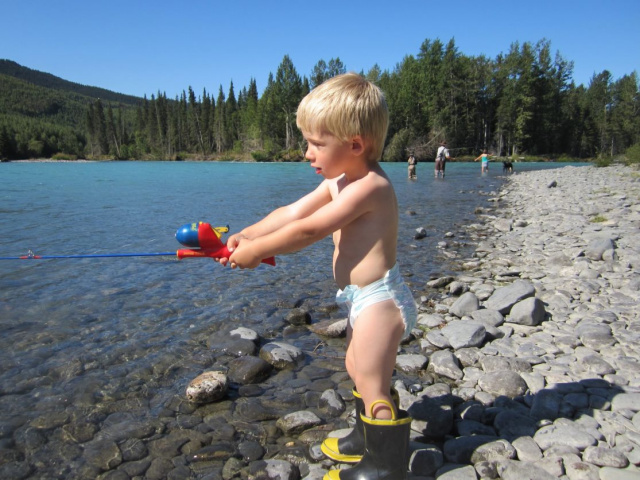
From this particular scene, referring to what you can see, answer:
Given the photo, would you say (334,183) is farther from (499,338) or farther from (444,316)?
(444,316)

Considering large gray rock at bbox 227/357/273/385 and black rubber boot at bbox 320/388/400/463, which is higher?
black rubber boot at bbox 320/388/400/463

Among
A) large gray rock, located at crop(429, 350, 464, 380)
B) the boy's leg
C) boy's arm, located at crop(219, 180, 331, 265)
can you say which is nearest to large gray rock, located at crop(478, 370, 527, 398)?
large gray rock, located at crop(429, 350, 464, 380)

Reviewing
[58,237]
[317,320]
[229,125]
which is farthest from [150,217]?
[229,125]

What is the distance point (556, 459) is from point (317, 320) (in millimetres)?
2591

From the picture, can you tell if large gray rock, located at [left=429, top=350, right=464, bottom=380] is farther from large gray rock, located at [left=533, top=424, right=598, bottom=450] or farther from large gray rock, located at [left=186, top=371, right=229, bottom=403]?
large gray rock, located at [left=186, top=371, right=229, bottom=403]

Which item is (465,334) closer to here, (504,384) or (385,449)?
(504,384)

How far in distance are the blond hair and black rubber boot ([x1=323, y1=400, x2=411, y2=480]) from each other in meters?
1.18

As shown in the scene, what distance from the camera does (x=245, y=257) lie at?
209 cm

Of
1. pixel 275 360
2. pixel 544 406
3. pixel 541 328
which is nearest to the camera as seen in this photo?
pixel 544 406

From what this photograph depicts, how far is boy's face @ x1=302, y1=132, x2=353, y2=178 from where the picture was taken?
196cm

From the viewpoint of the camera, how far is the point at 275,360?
3.45 m

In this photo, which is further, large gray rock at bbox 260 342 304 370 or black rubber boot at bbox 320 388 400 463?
large gray rock at bbox 260 342 304 370

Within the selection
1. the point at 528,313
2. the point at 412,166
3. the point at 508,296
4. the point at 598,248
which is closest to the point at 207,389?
the point at 528,313

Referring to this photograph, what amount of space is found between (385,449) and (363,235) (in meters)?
0.93
